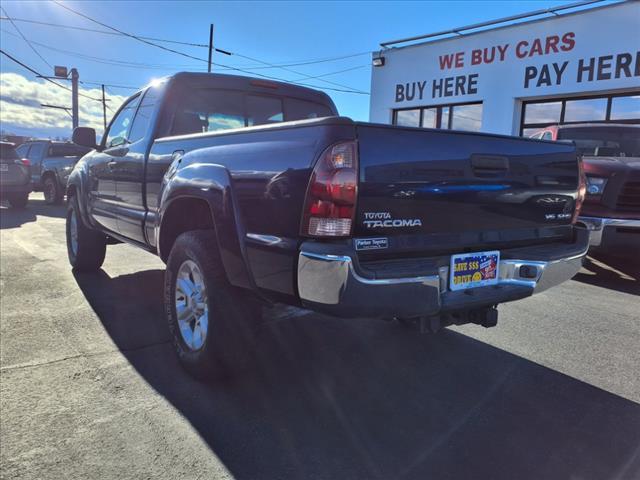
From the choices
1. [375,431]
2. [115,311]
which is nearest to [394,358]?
[375,431]

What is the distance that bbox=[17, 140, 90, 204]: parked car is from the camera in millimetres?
13539

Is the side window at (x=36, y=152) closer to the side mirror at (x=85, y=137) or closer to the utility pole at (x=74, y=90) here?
the side mirror at (x=85, y=137)

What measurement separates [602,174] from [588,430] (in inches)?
153

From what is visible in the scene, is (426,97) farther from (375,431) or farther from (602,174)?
(375,431)

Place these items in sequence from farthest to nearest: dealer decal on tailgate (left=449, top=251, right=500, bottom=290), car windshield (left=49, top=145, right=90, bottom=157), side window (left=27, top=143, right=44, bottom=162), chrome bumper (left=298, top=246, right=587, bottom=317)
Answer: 1. side window (left=27, top=143, right=44, bottom=162)
2. car windshield (left=49, top=145, right=90, bottom=157)
3. dealer decal on tailgate (left=449, top=251, right=500, bottom=290)
4. chrome bumper (left=298, top=246, right=587, bottom=317)

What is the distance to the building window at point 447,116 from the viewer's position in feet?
47.0

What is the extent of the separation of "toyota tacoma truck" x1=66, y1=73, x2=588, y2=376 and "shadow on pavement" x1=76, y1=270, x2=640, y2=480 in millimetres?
354

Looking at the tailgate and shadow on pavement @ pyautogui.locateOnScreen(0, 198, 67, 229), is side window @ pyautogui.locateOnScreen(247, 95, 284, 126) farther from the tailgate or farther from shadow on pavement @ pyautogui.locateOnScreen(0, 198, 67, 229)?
shadow on pavement @ pyautogui.locateOnScreen(0, 198, 67, 229)

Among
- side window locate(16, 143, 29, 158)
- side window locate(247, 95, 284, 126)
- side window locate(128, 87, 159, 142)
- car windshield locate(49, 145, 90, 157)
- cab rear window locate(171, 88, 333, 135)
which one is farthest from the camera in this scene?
side window locate(16, 143, 29, 158)

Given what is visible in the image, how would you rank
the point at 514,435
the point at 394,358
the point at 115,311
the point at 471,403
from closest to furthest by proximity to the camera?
the point at 514,435, the point at 471,403, the point at 394,358, the point at 115,311

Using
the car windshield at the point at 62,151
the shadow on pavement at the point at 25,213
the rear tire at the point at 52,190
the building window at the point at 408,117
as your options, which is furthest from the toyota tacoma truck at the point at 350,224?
the building window at the point at 408,117

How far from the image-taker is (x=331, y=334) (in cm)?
400

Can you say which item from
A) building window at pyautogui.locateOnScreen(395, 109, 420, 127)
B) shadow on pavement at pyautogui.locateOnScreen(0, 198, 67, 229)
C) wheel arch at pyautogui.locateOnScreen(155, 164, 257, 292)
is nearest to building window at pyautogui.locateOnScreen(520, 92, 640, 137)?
building window at pyautogui.locateOnScreen(395, 109, 420, 127)

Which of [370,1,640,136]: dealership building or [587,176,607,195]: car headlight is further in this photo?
[370,1,640,136]: dealership building
